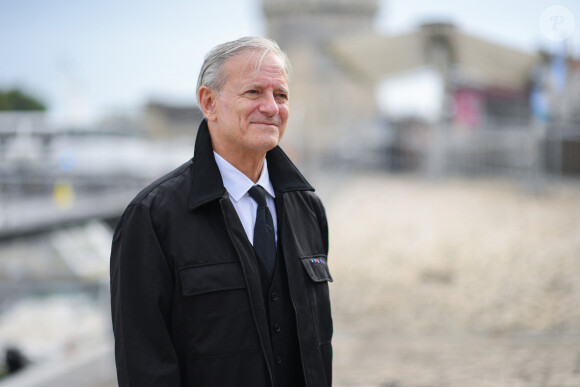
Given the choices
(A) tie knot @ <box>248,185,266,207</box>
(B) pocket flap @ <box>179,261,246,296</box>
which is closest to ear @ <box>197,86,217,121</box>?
(A) tie knot @ <box>248,185,266,207</box>

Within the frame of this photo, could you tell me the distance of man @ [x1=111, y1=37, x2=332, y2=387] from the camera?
6.64 feet

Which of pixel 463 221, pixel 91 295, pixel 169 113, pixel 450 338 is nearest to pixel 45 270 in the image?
pixel 91 295

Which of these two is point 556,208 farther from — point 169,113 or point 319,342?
point 169,113

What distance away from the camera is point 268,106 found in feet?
7.04

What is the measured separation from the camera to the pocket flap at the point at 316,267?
2.28m

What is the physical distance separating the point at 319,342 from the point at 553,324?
175 inches

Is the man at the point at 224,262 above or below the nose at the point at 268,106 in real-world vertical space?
below

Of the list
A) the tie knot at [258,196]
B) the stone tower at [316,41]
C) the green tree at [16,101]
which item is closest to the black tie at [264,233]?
the tie knot at [258,196]

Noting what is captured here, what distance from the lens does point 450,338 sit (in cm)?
598

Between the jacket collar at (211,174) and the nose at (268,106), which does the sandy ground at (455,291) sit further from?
the nose at (268,106)

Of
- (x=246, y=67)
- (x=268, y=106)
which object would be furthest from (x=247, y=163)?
(x=246, y=67)

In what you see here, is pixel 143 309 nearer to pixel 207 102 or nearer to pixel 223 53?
pixel 207 102

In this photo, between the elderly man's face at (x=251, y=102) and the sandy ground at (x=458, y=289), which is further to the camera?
the sandy ground at (x=458, y=289)

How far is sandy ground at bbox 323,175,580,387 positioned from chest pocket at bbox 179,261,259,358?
9.66 ft
